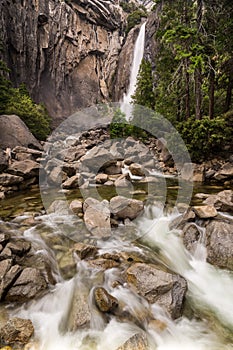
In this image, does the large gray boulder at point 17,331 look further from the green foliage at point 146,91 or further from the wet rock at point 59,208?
the green foliage at point 146,91

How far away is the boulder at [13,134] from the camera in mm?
11836

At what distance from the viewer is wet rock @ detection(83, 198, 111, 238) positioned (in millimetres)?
4703

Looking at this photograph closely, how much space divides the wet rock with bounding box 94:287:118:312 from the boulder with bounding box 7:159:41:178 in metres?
6.75

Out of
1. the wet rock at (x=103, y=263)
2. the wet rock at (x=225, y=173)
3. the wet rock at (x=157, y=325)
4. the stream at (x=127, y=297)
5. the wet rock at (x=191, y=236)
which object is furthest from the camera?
the wet rock at (x=225, y=173)

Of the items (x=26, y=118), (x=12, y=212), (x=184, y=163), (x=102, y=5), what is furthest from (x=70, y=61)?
(x=12, y=212)

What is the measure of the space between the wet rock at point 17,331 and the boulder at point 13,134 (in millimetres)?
10504

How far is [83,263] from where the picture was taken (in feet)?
12.6

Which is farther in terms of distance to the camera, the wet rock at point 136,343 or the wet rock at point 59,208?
the wet rock at point 59,208

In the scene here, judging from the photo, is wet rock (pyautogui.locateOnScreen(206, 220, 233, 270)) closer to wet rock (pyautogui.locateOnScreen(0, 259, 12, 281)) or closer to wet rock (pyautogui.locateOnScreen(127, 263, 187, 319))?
wet rock (pyautogui.locateOnScreen(127, 263, 187, 319))

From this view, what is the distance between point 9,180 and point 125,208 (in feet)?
16.8

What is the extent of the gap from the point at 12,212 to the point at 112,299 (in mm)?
4167

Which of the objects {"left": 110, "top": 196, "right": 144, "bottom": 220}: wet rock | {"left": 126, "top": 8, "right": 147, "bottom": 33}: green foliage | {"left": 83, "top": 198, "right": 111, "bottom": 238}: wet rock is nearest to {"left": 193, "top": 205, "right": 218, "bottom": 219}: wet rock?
{"left": 110, "top": 196, "right": 144, "bottom": 220}: wet rock

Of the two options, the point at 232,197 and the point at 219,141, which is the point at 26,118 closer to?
the point at 219,141

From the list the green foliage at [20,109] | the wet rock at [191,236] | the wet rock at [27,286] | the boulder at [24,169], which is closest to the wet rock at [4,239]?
the wet rock at [27,286]
